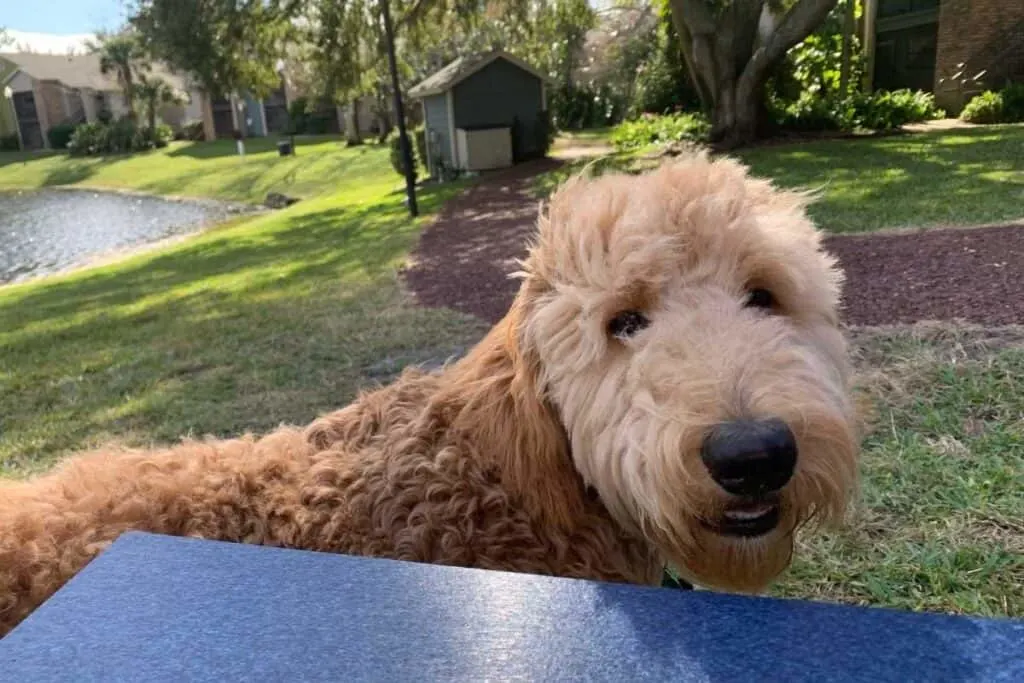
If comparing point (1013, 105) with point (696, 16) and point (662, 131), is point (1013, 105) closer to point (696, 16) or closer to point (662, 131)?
point (662, 131)

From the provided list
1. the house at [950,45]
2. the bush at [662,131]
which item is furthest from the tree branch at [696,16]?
the house at [950,45]

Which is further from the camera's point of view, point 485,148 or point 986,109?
point 485,148

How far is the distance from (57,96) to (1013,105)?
2789 inches

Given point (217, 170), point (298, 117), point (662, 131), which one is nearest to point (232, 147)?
point (298, 117)

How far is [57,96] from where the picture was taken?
219 ft

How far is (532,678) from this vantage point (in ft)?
3.56

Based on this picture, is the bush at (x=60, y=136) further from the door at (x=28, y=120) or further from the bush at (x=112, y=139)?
the bush at (x=112, y=139)

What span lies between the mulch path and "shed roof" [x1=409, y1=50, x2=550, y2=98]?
1288 cm

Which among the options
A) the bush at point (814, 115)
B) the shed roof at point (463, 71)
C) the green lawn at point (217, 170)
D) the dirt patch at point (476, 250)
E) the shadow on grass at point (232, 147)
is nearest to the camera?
the dirt patch at point (476, 250)

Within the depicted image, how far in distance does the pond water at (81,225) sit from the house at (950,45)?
22.3m

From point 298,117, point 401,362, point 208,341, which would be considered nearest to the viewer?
point 401,362

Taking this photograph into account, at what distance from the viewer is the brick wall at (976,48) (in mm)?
21944

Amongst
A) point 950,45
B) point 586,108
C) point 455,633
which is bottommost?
point 455,633

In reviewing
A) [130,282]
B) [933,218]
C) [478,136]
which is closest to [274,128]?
[478,136]
